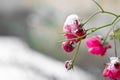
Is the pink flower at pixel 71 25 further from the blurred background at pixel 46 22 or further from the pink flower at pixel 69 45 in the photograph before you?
the blurred background at pixel 46 22

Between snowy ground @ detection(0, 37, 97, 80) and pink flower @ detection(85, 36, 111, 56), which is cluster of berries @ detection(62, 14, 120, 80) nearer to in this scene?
pink flower @ detection(85, 36, 111, 56)

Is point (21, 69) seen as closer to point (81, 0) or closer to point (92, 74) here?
point (92, 74)

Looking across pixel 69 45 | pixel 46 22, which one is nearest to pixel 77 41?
pixel 69 45

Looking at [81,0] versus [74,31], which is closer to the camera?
[74,31]

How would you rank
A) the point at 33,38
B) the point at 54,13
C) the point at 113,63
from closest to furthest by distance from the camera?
the point at 113,63
the point at 33,38
the point at 54,13

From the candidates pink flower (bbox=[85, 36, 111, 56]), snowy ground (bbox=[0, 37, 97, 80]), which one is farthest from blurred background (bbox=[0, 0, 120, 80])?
pink flower (bbox=[85, 36, 111, 56])

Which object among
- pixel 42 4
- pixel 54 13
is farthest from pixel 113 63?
pixel 42 4
